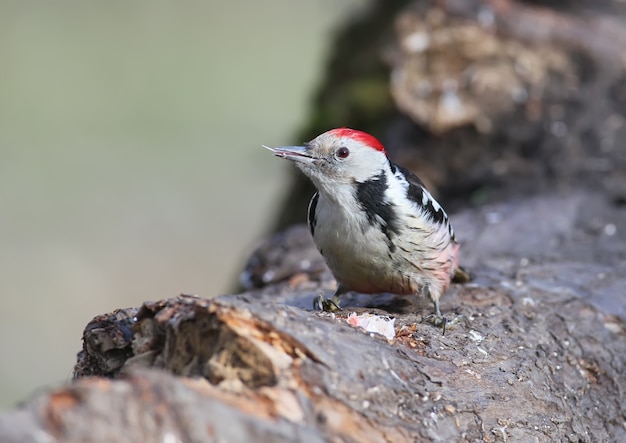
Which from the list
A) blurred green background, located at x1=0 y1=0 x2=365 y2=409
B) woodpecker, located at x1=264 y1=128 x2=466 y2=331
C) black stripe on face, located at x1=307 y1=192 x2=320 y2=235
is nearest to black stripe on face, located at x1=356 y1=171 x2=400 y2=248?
woodpecker, located at x1=264 y1=128 x2=466 y2=331

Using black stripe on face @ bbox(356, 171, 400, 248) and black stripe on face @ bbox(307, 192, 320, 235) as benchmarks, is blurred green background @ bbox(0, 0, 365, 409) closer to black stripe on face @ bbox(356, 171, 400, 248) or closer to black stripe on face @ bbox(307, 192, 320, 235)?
black stripe on face @ bbox(307, 192, 320, 235)

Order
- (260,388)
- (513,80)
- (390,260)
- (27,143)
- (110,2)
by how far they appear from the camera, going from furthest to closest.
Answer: (110,2), (27,143), (513,80), (390,260), (260,388)

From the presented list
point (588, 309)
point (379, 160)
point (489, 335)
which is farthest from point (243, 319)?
point (588, 309)

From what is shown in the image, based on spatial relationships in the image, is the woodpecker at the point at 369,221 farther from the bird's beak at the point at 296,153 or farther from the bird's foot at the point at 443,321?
the bird's foot at the point at 443,321

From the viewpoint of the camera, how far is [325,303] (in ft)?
12.0

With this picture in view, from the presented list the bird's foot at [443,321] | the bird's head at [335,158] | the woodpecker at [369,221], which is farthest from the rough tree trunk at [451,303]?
the bird's head at [335,158]

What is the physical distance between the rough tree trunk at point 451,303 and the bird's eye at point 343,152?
0.63 meters

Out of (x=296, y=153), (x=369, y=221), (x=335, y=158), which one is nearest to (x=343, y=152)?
(x=335, y=158)

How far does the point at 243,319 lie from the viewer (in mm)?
2152

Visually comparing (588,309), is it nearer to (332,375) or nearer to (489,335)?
(489,335)

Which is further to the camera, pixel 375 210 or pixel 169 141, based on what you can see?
pixel 169 141

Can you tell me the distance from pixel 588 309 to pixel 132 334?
210cm

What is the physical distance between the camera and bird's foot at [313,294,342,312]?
3.60 metres

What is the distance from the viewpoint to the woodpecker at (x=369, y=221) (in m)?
3.50
